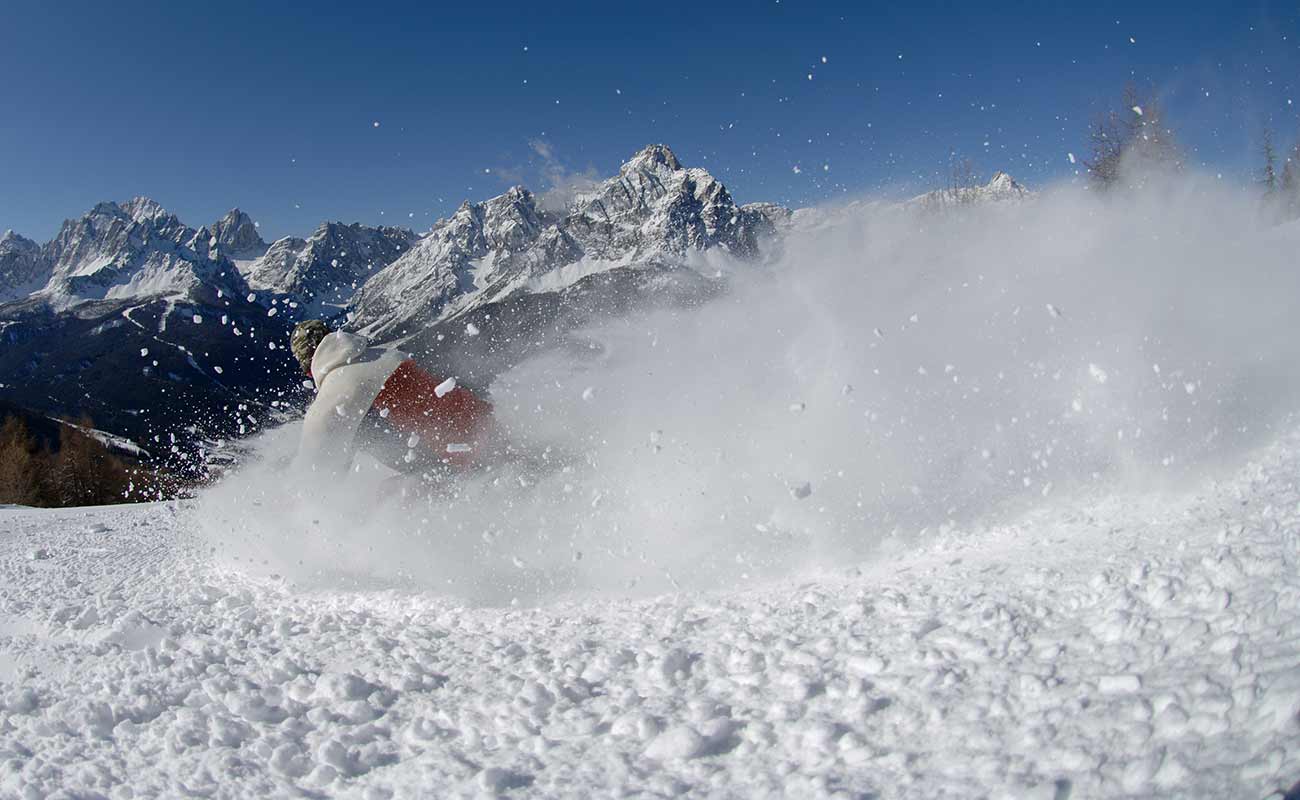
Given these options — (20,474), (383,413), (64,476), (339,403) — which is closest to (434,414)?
(383,413)

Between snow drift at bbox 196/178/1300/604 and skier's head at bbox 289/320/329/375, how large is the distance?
1.09 meters

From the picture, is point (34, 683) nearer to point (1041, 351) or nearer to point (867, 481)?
point (867, 481)

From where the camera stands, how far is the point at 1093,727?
6.23 feet

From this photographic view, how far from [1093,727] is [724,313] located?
748cm

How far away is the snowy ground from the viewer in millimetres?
1896

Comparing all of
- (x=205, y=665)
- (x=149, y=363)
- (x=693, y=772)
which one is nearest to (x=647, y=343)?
(x=205, y=665)

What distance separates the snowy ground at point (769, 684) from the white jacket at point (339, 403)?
1.40 meters

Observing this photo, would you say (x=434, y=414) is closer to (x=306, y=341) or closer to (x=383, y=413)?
(x=383, y=413)

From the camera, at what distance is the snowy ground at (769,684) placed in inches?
74.6

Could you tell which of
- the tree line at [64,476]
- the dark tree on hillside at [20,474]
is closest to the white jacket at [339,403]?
the tree line at [64,476]

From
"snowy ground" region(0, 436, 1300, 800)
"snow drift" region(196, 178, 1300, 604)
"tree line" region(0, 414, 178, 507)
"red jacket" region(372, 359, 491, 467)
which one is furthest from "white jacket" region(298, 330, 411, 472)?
"tree line" region(0, 414, 178, 507)

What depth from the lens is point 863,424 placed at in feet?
17.6

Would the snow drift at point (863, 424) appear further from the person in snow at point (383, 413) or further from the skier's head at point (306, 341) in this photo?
the skier's head at point (306, 341)

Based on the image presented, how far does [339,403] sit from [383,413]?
34 cm
